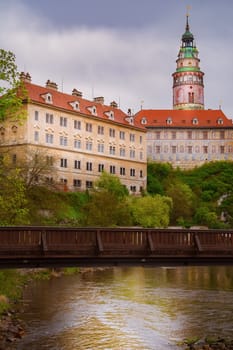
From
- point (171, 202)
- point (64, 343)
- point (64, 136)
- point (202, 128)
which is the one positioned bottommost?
point (64, 343)

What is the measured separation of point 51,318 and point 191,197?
5114 cm

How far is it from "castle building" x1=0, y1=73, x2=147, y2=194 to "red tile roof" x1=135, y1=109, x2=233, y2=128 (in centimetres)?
1624

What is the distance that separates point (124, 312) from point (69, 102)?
4294 centimetres

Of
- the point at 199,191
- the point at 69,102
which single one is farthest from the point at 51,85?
the point at 199,191

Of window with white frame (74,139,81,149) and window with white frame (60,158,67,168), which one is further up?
window with white frame (74,139,81,149)

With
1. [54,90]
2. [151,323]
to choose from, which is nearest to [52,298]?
[151,323]

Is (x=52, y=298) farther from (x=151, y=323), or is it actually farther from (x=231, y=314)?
(x=231, y=314)

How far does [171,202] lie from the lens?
66.6 meters

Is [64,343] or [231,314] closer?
[64,343]

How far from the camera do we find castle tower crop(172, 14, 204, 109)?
107750 mm

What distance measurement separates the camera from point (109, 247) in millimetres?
20344

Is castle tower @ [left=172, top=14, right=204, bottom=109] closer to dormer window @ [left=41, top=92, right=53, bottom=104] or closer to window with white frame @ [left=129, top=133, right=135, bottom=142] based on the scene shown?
window with white frame @ [left=129, top=133, right=135, bottom=142]

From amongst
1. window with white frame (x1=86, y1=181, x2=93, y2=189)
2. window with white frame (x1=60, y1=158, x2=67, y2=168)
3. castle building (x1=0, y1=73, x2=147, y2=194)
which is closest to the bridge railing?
castle building (x1=0, y1=73, x2=147, y2=194)

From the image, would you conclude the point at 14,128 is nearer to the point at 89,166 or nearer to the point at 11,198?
the point at 89,166
